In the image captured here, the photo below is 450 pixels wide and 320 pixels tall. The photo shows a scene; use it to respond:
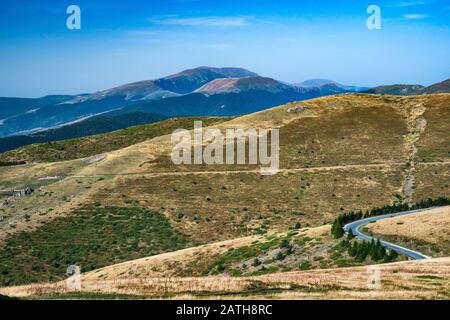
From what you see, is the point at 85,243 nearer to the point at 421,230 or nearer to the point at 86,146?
the point at 421,230

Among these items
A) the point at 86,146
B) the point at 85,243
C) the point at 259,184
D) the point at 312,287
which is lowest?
the point at 85,243

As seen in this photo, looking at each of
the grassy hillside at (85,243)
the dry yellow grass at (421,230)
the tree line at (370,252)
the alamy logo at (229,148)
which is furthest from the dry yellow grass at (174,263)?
the alamy logo at (229,148)

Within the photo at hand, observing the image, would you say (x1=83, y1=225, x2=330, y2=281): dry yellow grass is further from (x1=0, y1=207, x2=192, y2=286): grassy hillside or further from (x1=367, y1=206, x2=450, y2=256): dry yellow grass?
(x1=0, y1=207, x2=192, y2=286): grassy hillside

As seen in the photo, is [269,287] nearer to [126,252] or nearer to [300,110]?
[126,252]

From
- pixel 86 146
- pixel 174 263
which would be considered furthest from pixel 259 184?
pixel 86 146
